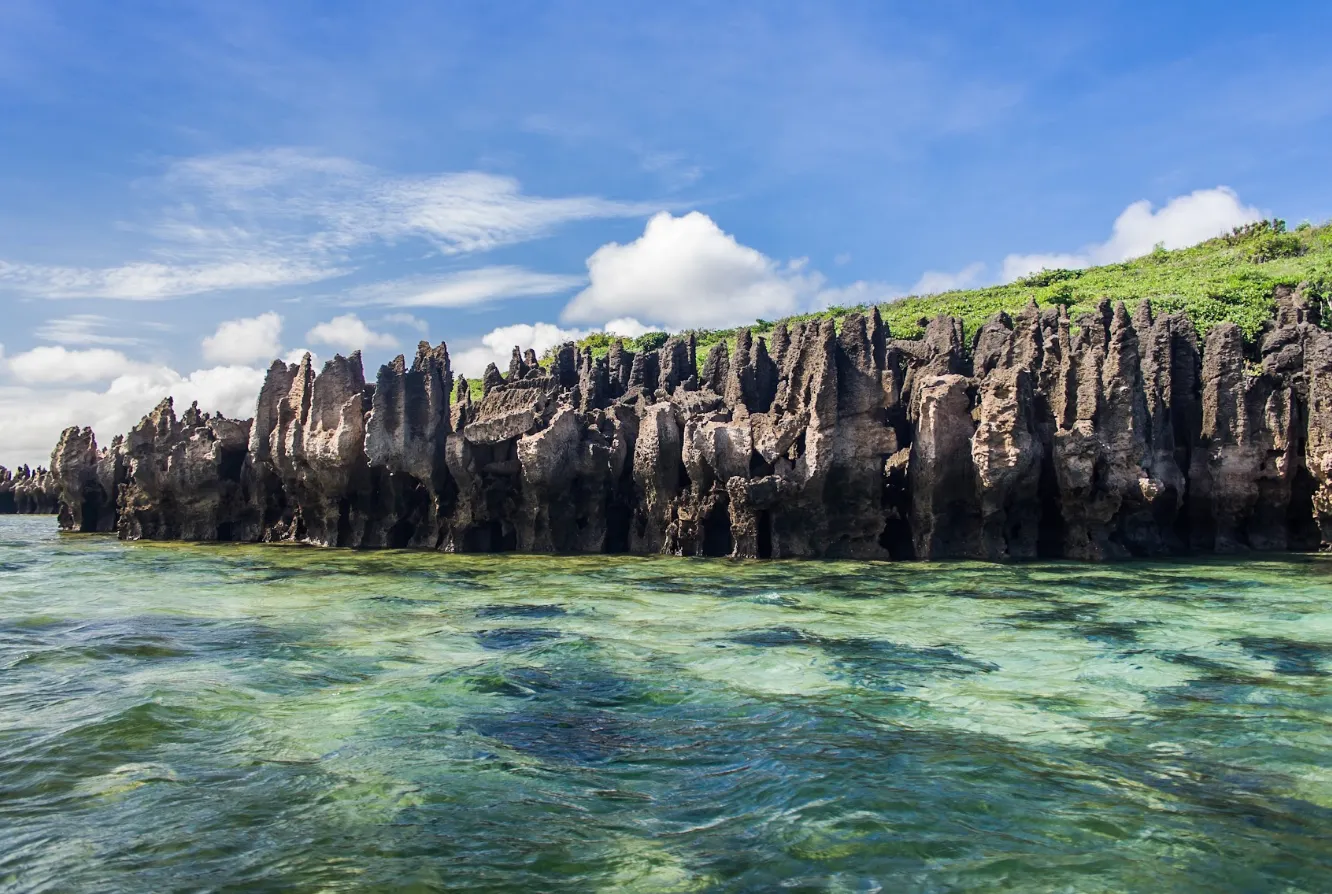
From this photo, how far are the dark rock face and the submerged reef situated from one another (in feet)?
156

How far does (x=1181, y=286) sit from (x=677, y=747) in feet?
154

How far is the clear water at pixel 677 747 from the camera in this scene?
620 cm

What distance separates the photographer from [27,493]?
7188cm

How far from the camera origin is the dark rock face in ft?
76.3

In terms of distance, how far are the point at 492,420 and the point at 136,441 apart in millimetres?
18097

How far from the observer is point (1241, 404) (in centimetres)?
2433

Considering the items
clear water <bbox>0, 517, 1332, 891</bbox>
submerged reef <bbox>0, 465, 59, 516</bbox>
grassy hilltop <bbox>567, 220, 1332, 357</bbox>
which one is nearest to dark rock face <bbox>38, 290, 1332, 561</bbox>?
clear water <bbox>0, 517, 1332, 891</bbox>

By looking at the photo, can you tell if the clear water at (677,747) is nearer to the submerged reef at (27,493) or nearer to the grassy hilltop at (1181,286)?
the grassy hilltop at (1181,286)

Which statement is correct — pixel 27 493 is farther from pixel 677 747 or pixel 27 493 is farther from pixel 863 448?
pixel 677 747

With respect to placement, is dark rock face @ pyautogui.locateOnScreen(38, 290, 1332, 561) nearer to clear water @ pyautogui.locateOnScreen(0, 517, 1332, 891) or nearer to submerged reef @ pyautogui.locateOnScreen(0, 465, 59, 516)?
clear water @ pyautogui.locateOnScreen(0, 517, 1332, 891)

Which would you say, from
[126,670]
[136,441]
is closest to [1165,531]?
[126,670]

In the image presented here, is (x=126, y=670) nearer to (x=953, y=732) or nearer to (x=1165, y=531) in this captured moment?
(x=953, y=732)

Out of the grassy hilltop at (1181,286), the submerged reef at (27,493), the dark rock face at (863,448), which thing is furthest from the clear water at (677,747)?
the submerged reef at (27,493)

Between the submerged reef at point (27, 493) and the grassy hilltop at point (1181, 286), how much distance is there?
136 ft
